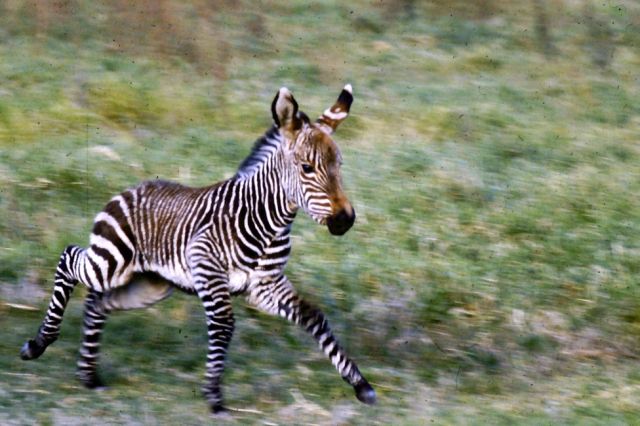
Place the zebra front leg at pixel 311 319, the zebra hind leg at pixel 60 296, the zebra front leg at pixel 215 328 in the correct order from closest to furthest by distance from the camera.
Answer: the zebra front leg at pixel 215 328 → the zebra front leg at pixel 311 319 → the zebra hind leg at pixel 60 296

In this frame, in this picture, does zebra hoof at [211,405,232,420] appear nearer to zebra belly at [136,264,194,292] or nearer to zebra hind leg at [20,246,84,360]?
zebra belly at [136,264,194,292]

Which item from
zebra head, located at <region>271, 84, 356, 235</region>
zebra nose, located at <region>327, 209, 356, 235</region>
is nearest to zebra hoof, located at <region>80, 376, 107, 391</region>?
zebra head, located at <region>271, 84, 356, 235</region>

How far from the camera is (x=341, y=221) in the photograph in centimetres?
750

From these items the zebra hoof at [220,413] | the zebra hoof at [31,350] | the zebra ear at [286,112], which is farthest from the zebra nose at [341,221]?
the zebra hoof at [31,350]

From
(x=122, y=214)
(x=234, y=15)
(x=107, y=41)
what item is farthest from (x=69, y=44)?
Answer: (x=122, y=214)

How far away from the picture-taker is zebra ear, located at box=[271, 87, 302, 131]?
7.68 meters

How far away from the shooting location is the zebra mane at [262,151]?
26.5 ft

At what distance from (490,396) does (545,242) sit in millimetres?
3303

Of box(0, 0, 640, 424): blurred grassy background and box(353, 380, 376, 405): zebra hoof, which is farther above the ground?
box(0, 0, 640, 424): blurred grassy background

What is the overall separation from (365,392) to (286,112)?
2.00 m

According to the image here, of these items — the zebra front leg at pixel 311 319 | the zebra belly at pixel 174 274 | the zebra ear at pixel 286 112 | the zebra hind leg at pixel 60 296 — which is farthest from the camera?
the zebra hind leg at pixel 60 296

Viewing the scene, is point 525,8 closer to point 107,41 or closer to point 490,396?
point 107,41

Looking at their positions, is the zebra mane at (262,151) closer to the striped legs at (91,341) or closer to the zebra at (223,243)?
the zebra at (223,243)

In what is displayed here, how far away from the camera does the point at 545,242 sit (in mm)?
11695
